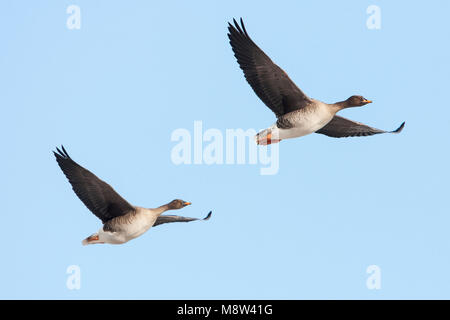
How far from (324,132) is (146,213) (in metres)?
4.87

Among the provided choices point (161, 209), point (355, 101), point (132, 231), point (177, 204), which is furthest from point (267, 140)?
point (132, 231)

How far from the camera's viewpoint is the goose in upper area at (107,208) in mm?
17906

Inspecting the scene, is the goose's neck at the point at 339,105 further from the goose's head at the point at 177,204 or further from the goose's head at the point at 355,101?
the goose's head at the point at 177,204

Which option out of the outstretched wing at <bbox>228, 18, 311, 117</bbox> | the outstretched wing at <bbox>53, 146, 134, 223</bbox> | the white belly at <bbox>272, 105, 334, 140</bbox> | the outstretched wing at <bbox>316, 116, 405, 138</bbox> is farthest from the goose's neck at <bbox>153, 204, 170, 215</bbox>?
the outstretched wing at <bbox>316, 116, 405, 138</bbox>

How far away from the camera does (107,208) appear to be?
720 inches

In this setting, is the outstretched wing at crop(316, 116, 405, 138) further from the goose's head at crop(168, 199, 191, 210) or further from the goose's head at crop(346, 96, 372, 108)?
the goose's head at crop(168, 199, 191, 210)

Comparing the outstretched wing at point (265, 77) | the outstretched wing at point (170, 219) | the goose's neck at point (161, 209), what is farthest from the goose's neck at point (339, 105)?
the goose's neck at point (161, 209)

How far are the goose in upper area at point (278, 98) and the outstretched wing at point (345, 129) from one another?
1.30 meters

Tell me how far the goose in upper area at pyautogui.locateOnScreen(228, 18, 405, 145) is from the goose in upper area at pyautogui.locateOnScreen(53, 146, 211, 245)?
294 cm

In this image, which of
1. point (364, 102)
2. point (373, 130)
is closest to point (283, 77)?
point (364, 102)

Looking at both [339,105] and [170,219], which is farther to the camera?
[170,219]

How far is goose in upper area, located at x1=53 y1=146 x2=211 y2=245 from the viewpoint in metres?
17.9

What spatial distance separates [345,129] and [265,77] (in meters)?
3.17

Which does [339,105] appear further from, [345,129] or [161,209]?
[161,209]
